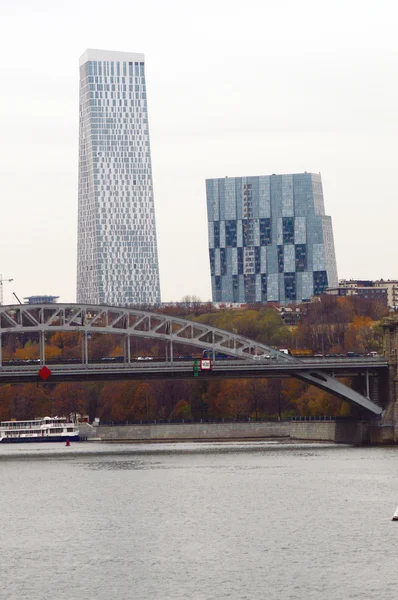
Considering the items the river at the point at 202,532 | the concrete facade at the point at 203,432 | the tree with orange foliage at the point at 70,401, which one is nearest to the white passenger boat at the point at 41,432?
the concrete facade at the point at 203,432

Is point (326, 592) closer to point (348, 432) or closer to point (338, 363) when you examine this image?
point (338, 363)

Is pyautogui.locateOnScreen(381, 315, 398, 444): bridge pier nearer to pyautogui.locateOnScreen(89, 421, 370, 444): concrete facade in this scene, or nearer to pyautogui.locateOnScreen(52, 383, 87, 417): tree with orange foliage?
pyautogui.locateOnScreen(89, 421, 370, 444): concrete facade

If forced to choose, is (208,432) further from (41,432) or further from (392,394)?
(392,394)

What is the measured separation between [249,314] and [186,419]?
4549 cm

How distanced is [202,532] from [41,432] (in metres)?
100

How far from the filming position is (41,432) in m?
153

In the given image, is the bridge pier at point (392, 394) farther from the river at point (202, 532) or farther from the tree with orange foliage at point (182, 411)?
the tree with orange foliage at point (182, 411)

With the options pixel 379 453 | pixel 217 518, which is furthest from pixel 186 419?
pixel 217 518

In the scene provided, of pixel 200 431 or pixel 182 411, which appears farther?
pixel 182 411

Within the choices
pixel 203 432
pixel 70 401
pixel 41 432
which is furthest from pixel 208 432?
pixel 70 401

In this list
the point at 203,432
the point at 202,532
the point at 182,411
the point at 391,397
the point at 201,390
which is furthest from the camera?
the point at 201,390

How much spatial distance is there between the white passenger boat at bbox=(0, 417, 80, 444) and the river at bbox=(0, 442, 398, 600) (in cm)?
6298

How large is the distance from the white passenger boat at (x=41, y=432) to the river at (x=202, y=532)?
63.0m

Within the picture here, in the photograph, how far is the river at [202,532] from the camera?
144 feet
